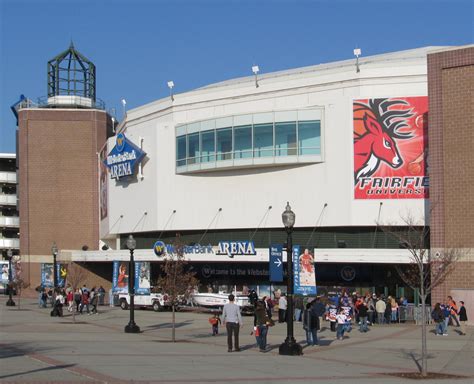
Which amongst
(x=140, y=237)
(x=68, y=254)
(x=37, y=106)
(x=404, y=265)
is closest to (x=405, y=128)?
(x=404, y=265)

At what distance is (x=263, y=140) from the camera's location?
52.9 meters

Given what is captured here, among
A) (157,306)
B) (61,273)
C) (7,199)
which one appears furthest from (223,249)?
(7,199)

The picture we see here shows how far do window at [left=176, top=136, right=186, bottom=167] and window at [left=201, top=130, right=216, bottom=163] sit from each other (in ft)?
6.38

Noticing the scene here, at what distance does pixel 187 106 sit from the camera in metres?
58.5

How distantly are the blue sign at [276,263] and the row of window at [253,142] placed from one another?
979 cm

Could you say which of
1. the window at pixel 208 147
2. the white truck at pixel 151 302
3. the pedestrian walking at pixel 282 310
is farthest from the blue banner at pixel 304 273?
the window at pixel 208 147

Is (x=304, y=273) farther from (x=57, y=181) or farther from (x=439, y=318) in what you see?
(x=57, y=181)

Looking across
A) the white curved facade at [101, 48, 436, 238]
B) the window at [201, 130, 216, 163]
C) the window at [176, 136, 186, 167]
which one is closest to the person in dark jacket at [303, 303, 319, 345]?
the white curved facade at [101, 48, 436, 238]

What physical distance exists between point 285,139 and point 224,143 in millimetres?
4806

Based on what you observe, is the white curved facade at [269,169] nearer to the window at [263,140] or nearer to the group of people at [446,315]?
the window at [263,140]

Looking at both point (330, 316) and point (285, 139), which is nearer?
point (330, 316)

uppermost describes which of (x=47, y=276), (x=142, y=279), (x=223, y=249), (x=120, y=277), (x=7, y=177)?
(x=7, y=177)

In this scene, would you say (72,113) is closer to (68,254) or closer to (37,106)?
(37,106)

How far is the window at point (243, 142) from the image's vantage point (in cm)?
5328
